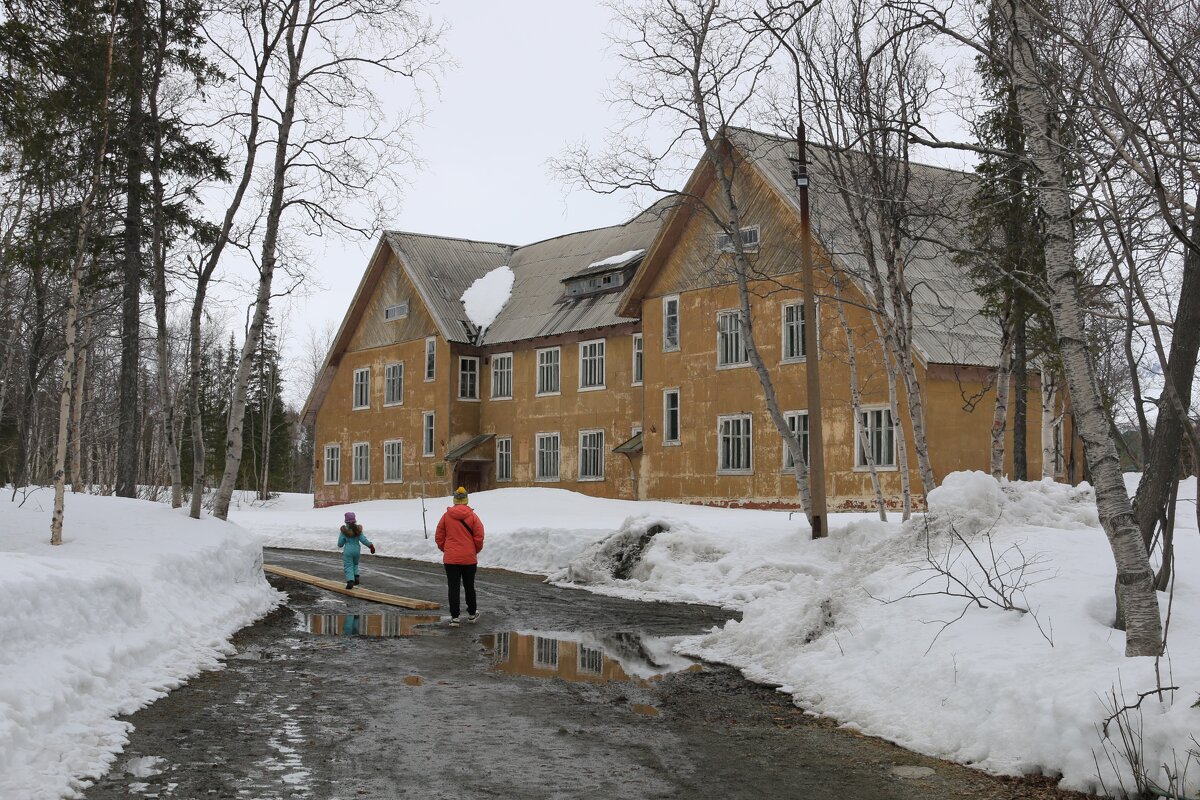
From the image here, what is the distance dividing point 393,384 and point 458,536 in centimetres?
3173

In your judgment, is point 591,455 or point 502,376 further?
point 502,376

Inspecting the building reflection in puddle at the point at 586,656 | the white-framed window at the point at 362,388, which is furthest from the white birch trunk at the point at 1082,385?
the white-framed window at the point at 362,388

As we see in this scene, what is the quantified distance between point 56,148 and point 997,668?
16.4 meters

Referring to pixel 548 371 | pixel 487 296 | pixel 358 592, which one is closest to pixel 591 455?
pixel 548 371

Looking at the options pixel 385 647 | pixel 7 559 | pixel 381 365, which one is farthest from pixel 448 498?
pixel 7 559

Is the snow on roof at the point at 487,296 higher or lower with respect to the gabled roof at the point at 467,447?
higher

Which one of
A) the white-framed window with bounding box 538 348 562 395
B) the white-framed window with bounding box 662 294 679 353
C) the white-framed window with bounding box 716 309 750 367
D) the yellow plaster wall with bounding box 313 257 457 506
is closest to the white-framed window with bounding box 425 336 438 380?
the yellow plaster wall with bounding box 313 257 457 506

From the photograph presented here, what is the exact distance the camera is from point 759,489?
32438mm

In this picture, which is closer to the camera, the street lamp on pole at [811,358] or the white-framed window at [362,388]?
the street lamp on pole at [811,358]

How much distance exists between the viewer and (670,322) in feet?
117

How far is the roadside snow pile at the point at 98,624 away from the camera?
7164mm

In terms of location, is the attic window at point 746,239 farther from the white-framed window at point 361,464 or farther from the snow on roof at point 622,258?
the white-framed window at point 361,464

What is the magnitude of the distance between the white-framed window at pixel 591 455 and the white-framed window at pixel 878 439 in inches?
443

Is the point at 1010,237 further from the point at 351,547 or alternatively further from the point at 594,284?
the point at 594,284
